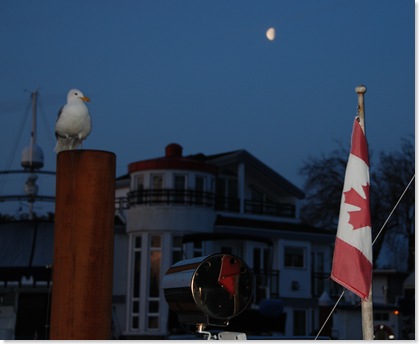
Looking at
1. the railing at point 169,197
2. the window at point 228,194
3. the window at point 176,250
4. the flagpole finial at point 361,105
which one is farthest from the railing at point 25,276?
the flagpole finial at point 361,105

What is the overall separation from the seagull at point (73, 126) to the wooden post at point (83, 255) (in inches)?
63.7

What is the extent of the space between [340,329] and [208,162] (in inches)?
295

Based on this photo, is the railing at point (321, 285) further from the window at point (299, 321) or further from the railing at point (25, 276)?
the railing at point (25, 276)

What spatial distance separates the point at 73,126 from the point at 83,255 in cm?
192

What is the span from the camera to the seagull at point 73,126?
6621 millimetres

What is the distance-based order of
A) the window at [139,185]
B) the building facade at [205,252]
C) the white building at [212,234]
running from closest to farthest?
the building facade at [205,252], the white building at [212,234], the window at [139,185]

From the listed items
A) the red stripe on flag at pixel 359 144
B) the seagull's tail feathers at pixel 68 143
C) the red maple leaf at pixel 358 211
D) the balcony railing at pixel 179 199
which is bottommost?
the red maple leaf at pixel 358 211

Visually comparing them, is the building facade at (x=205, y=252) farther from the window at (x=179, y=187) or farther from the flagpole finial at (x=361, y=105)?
the flagpole finial at (x=361, y=105)

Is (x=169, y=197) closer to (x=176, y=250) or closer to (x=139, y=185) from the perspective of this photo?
(x=139, y=185)

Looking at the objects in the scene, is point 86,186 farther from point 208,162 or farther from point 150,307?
point 208,162

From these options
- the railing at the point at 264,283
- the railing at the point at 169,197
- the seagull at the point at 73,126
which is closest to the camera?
the seagull at the point at 73,126

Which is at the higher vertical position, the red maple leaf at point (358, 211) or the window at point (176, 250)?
the window at point (176, 250)

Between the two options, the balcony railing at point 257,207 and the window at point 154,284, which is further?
the balcony railing at point 257,207

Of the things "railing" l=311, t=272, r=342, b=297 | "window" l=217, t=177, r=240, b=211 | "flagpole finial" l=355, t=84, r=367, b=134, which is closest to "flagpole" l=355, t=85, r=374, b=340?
"flagpole finial" l=355, t=84, r=367, b=134
